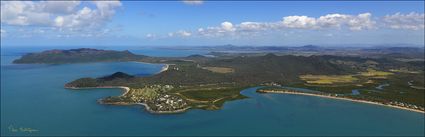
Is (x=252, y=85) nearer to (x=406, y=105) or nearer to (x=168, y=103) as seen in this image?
(x=168, y=103)

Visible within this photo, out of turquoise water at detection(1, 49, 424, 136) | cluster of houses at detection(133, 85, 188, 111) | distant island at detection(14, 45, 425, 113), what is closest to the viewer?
turquoise water at detection(1, 49, 424, 136)

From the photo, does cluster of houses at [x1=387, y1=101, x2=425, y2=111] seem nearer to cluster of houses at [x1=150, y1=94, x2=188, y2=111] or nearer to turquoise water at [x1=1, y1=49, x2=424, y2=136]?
turquoise water at [x1=1, y1=49, x2=424, y2=136]

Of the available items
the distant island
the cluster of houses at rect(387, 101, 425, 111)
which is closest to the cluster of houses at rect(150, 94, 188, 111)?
the distant island

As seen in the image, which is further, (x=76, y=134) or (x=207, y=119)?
(x=207, y=119)

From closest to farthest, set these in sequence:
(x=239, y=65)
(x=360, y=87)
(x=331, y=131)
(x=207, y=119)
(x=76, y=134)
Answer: (x=76, y=134)
(x=331, y=131)
(x=207, y=119)
(x=360, y=87)
(x=239, y=65)

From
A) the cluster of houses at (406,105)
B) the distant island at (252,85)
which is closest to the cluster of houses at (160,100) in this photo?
the distant island at (252,85)

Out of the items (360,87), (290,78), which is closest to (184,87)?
(290,78)

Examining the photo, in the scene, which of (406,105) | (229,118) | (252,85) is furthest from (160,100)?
(406,105)

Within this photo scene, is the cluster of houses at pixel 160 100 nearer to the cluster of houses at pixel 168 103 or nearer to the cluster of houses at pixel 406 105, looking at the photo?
the cluster of houses at pixel 168 103

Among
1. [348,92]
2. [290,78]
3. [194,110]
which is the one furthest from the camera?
[290,78]

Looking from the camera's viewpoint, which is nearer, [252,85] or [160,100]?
[160,100]

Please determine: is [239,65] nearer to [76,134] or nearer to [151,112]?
[151,112]
